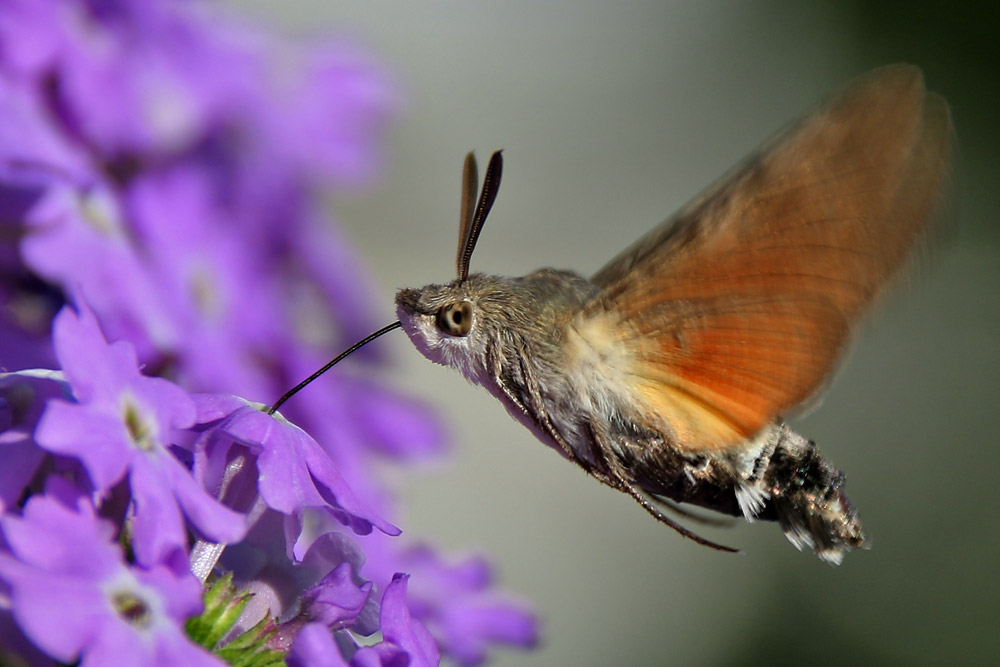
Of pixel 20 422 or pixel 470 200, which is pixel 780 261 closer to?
pixel 470 200

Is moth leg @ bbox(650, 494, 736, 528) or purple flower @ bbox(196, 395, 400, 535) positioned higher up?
purple flower @ bbox(196, 395, 400, 535)

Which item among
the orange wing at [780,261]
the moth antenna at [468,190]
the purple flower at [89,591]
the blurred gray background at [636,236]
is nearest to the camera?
the purple flower at [89,591]

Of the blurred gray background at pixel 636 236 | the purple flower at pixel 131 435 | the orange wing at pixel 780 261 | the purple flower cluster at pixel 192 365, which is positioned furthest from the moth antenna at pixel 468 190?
the blurred gray background at pixel 636 236

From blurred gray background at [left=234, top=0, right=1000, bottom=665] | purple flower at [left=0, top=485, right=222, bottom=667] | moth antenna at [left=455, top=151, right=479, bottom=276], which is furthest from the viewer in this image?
blurred gray background at [left=234, top=0, right=1000, bottom=665]

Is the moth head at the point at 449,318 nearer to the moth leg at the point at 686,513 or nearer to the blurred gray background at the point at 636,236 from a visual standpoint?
the moth leg at the point at 686,513

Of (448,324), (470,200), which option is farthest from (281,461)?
(470,200)

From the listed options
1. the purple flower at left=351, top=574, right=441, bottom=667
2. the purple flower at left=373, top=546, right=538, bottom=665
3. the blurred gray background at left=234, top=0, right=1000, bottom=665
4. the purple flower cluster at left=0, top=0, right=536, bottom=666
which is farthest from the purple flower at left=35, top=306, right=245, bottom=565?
the blurred gray background at left=234, top=0, right=1000, bottom=665

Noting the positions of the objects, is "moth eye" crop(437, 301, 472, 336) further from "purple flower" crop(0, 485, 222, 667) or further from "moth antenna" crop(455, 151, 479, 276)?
"purple flower" crop(0, 485, 222, 667)
